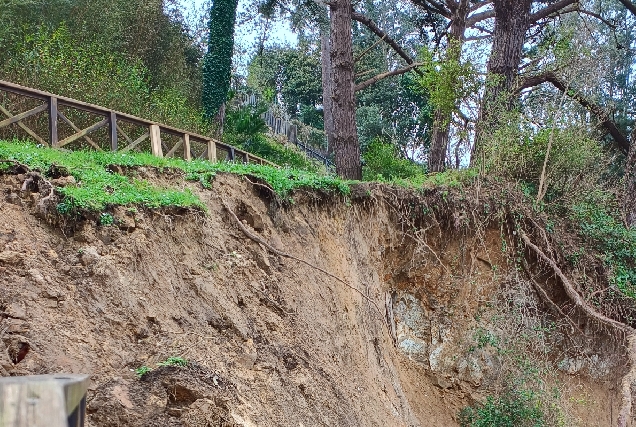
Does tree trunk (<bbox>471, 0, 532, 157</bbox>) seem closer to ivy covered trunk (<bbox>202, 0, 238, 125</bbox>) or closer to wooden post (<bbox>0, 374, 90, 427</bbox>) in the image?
wooden post (<bbox>0, 374, 90, 427</bbox>)

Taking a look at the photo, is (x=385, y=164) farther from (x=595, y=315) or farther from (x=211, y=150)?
(x=595, y=315)

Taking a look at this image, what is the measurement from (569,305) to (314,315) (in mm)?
5613

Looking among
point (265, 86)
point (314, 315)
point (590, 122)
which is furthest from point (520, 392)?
point (265, 86)

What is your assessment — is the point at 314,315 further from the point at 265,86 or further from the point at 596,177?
the point at 265,86

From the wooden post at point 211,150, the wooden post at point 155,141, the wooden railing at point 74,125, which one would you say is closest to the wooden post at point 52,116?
the wooden railing at point 74,125

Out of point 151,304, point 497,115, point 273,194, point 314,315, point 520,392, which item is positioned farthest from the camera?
point 497,115

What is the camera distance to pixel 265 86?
35.8 metres

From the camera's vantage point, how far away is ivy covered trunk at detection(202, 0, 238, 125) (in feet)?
68.1

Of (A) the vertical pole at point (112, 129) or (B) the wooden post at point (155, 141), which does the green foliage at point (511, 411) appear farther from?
(A) the vertical pole at point (112, 129)

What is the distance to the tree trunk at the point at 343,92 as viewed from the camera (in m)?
13.4

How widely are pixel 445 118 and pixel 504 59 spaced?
168 cm

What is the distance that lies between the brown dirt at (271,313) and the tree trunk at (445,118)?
325 cm

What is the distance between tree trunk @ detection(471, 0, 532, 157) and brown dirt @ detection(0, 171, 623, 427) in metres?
2.43

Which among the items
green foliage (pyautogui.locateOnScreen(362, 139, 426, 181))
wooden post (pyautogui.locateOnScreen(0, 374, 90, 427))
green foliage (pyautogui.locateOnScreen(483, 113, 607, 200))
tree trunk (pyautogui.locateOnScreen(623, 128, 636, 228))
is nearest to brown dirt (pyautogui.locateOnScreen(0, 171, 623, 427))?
green foliage (pyautogui.locateOnScreen(483, 113, 607, 200))
